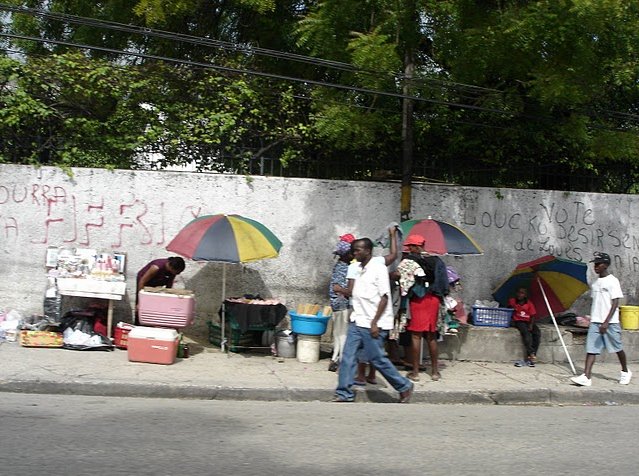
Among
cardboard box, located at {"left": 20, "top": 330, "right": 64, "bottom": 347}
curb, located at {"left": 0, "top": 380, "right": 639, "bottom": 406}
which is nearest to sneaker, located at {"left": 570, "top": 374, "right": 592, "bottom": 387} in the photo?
curb, located at {"left": 0, "top": 380, "right": 639, "bottom": 406}

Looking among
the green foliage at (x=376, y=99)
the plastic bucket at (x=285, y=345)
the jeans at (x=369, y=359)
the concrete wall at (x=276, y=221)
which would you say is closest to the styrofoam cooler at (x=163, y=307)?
the plastic bucket at (x=285, y=345)

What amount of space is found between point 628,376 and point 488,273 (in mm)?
2864

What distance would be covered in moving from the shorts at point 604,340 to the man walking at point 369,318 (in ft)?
10.1

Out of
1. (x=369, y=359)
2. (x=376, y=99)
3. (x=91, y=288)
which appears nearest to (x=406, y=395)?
(x=369, y=359)

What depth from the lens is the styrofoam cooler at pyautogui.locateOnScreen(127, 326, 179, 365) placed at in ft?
32.1

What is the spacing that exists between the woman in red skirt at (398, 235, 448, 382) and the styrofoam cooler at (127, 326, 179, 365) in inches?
121

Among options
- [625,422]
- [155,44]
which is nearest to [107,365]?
[625,422]

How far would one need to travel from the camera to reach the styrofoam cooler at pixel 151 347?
9773 millimetres

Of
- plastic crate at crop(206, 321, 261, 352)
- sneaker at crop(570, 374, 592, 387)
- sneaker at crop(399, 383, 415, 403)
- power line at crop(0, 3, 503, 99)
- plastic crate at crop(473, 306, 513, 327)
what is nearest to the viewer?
sneaker at crop(399, 383, 415, 403)

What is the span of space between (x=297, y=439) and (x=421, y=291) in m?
3.46

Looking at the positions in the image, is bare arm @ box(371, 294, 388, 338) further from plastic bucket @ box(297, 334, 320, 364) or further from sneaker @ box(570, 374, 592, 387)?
sneaker @ box(570, 374, 592, 387)

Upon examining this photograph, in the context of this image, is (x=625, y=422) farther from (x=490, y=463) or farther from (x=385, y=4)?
(x=385, y=4)

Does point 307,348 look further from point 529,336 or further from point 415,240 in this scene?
point 529,336

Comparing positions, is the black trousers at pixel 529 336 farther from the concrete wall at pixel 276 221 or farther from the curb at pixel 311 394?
the curb at pixel 311 394
